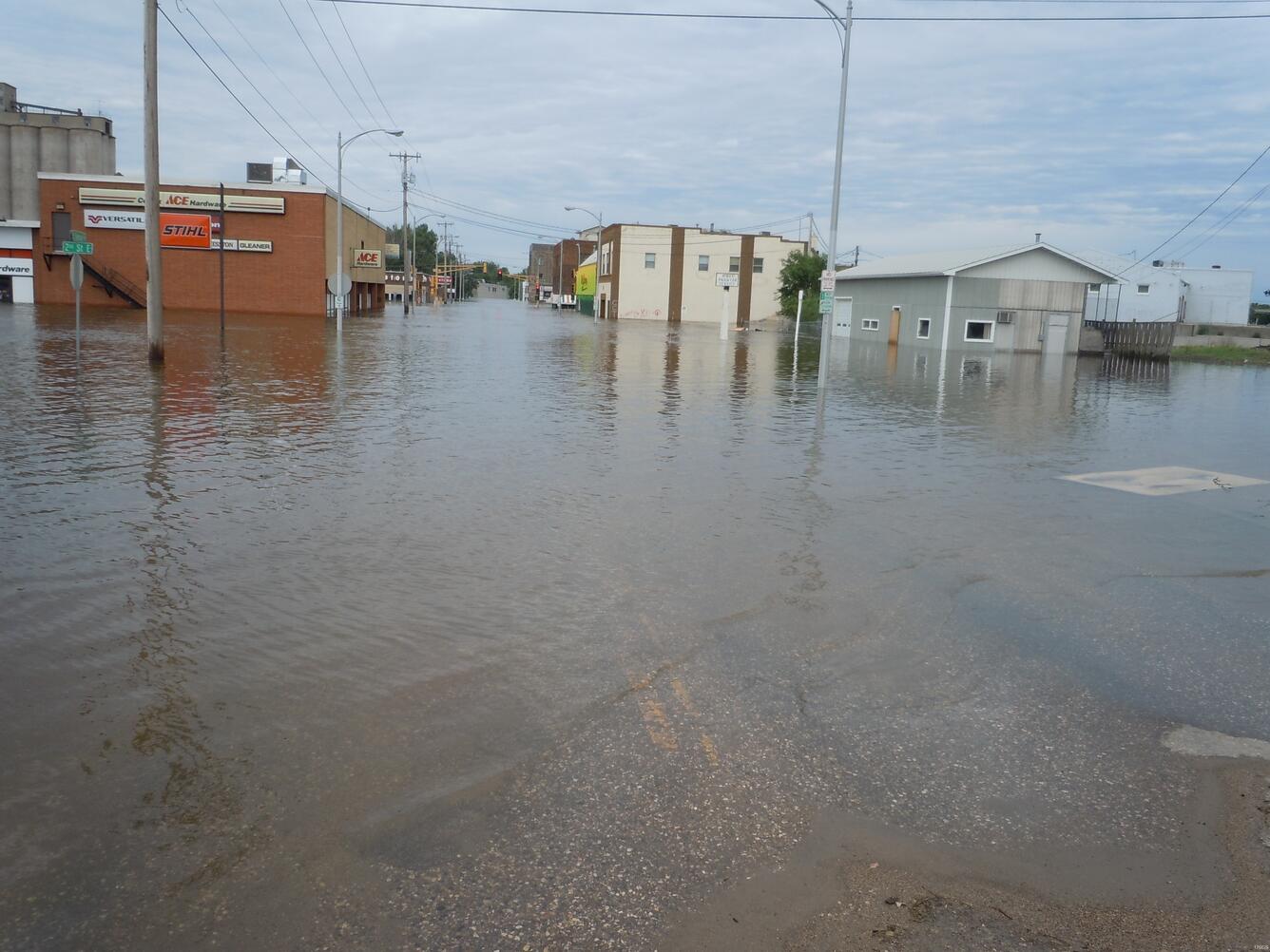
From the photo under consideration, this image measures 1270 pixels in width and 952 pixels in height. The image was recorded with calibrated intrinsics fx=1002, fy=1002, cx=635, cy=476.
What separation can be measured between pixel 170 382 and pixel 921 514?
1506cm

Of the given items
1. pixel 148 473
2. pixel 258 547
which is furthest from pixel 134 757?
pixel 148 473

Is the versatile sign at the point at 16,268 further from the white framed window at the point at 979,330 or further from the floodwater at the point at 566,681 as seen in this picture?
the floodwater at the point at 566,681

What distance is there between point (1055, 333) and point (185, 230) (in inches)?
1805

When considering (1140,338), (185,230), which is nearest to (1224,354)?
(1140,338)

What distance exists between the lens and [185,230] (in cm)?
5416

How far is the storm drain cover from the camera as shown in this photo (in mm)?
12250

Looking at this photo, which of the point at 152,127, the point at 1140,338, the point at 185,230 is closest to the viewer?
the point at 152,127

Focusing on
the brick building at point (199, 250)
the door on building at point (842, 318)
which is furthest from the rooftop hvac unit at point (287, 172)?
the door on building at point (842, 318)

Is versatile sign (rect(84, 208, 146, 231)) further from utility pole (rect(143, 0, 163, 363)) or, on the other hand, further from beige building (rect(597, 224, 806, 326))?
beige building (rect(597, 224, 806, 326))

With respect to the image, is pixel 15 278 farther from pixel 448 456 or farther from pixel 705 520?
pixel 705 520

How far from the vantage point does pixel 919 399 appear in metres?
23.0

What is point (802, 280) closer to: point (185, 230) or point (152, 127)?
point (185, 230)

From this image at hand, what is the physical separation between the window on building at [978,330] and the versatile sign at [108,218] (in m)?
44.0

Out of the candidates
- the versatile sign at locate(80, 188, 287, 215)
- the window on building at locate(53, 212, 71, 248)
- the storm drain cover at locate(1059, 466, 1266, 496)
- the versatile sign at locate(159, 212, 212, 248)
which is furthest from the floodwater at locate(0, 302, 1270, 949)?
the window on building at locate(53, 212, 71, 248)
